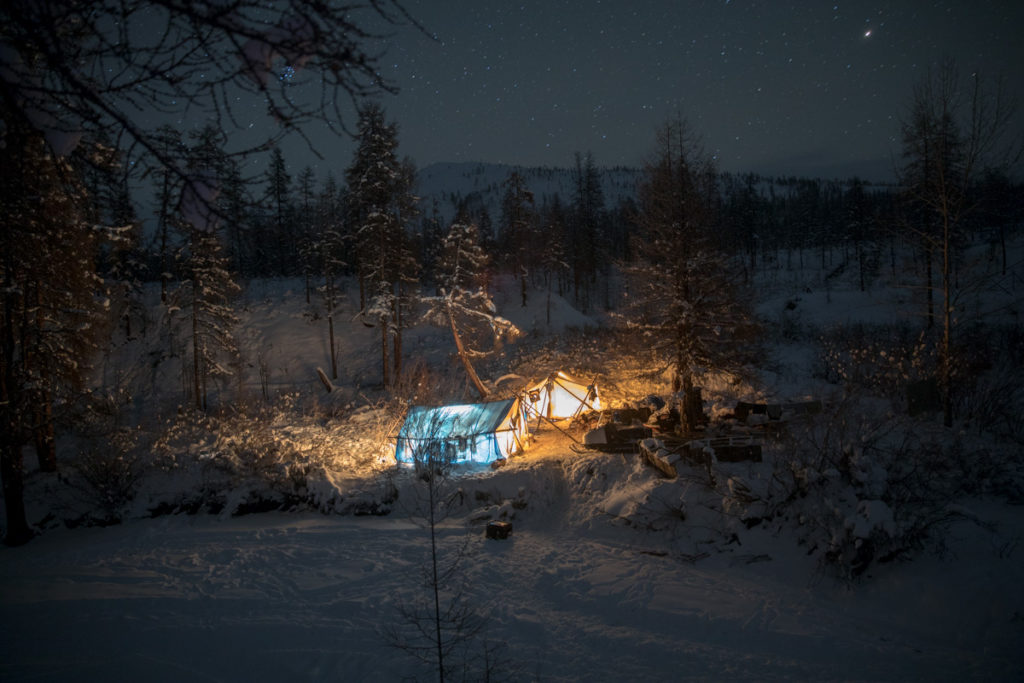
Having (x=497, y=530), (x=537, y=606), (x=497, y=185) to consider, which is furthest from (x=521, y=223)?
(x=497, y=185)

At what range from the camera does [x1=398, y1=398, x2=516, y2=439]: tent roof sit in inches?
443

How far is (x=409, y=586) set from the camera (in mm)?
6367

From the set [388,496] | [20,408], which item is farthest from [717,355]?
[20,408]

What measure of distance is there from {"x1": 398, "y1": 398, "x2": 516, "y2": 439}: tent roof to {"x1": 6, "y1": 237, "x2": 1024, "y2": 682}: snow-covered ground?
1.09 m

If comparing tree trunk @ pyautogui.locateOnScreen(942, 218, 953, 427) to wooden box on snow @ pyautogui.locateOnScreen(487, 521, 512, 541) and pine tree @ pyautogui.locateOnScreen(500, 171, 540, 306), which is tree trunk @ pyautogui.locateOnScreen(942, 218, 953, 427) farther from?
pine tree @ pyautogui.locateOnScreen(500, 171, 540, 306)

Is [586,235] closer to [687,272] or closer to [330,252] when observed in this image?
[330,252]

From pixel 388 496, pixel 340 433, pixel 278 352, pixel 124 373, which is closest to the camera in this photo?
pixel 388 496

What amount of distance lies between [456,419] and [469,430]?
553mm

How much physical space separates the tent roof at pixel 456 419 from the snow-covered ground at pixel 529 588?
3.59 ft

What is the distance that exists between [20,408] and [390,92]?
1068cm

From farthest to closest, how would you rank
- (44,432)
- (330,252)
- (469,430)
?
1. (330,252)
2. (469,430)
3. (44,432)

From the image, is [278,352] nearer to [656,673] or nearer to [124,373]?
[124,373]

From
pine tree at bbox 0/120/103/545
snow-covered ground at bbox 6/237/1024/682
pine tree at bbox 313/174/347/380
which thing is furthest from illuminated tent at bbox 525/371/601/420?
pine tree at bbox 313/174/347/380

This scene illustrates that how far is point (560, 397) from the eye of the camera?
14852 millimetres
